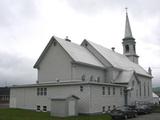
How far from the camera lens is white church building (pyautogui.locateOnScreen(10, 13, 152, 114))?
32.2 m

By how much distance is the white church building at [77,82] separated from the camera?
3219 centimetres

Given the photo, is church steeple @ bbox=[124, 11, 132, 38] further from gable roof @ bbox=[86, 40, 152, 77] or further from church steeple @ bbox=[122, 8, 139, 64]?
gable roof @ bbox=[86, 40, 152, 77]

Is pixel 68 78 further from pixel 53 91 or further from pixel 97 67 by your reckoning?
pixel 97 67

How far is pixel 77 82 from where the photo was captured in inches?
1273

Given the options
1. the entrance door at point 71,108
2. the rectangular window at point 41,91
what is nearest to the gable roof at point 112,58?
the rectangular window at point 41,91

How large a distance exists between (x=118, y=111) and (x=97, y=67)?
14.8 metres

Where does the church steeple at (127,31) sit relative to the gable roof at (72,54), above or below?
above

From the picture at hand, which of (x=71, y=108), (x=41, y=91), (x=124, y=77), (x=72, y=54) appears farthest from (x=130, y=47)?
(x=71, y=108)

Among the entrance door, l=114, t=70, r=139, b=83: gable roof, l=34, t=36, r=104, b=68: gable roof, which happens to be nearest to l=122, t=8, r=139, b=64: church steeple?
l=114, t=70, r=139, b=83: gable roof

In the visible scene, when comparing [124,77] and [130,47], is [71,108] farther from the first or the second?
[130,47]

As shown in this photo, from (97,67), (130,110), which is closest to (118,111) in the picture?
(130,110)

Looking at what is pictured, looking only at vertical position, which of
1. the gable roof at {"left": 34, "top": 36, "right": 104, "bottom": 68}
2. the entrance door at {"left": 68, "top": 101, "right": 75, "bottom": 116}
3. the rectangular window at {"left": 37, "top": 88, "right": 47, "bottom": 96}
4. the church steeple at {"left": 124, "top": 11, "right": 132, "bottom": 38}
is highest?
the church steeple at {"left": 124, "top": 11, "right": 132, "bottom": 38}

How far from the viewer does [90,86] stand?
102 feet

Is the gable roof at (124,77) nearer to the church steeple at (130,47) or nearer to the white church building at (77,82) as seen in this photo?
the white church building at (77,82)
